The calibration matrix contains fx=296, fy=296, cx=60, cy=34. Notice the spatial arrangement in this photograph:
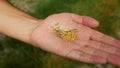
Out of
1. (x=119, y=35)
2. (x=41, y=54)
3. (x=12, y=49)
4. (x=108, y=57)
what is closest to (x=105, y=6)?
(x=119, y=35)

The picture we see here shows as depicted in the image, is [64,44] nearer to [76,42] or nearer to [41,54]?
[76,42]

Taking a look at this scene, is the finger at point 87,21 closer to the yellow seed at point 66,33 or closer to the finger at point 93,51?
the yellow seed at point 66,33

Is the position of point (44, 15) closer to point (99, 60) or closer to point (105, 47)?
point (105, 47)

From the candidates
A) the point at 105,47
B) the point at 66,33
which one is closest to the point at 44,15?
the point at 66,33

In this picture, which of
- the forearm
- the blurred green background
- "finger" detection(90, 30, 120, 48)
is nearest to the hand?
"finger" detection(90, 30, 120, 48)

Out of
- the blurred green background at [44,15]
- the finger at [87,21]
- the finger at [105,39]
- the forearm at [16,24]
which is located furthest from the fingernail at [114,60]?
the blurred green background at [44,15]

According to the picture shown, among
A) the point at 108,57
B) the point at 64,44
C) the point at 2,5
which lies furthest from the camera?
the point at 2,5
